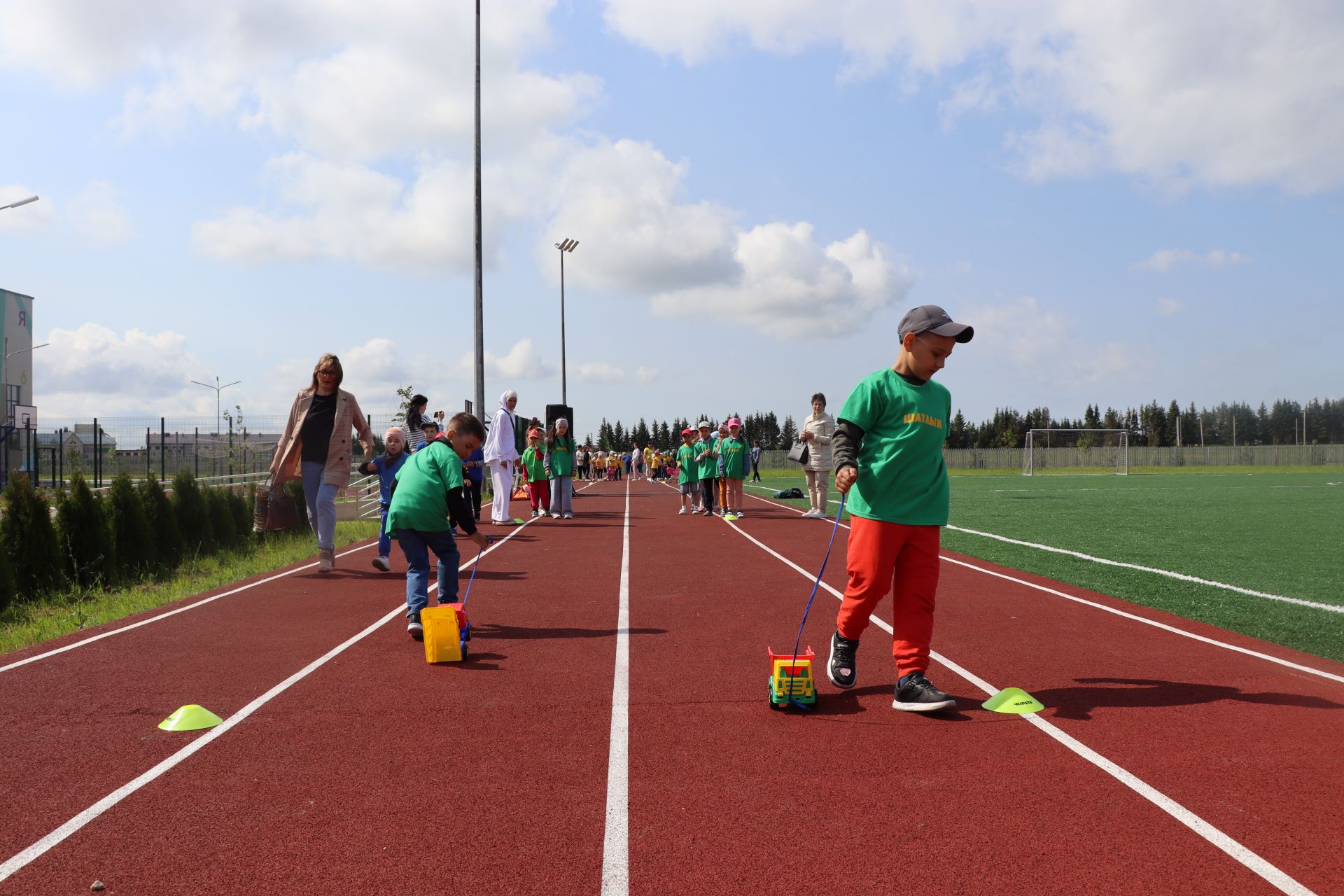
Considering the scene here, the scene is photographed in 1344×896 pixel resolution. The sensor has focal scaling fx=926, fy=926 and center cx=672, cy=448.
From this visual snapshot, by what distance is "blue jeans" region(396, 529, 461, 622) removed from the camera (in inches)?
265

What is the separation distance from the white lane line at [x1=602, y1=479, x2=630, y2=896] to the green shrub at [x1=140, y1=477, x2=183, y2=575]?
26.1ft

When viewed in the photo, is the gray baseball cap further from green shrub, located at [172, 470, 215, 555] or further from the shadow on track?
green shrub, located at [172, 470, 215, 555]

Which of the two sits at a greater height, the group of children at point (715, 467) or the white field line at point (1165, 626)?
the group of children at point (715, 467)

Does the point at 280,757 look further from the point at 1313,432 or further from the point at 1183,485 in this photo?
the point at 1313,432

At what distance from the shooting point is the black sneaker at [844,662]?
203 inches

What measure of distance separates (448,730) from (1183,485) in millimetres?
37775

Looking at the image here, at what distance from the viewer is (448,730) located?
455 cm

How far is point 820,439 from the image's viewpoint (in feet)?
49.8

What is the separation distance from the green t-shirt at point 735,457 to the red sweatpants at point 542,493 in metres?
3.94

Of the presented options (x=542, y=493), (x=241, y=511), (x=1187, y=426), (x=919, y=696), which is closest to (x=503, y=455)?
(x=542, y=493)

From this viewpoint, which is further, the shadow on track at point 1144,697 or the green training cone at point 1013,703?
the shadow on track at point 1144,697

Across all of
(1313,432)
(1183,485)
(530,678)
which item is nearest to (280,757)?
(530,678)

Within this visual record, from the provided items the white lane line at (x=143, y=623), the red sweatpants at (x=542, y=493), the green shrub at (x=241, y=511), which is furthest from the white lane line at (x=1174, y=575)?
the green shrub at (x=241, y=511)

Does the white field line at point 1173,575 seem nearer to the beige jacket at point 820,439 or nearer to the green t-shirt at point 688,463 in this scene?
the beige jacket at point 820,439
